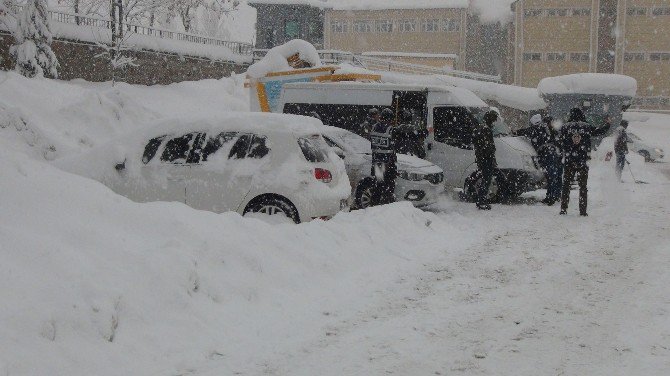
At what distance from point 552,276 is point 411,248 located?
1.90 meters

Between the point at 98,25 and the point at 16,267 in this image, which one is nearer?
the point at 16,267

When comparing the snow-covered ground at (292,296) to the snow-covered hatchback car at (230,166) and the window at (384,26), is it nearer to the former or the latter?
the snow-covered hatchback car at (230,166)

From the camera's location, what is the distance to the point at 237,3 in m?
40.8

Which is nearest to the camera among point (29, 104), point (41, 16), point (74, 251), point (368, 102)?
point (74, 251)

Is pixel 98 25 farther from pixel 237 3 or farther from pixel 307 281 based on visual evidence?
pixel 307 281

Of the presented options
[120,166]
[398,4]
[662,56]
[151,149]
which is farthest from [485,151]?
[398,4]

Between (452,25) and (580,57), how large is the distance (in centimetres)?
1298

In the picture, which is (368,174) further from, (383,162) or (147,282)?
(147,282)

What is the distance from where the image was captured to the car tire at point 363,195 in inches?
467

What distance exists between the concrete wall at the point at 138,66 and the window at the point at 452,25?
97.2 feet

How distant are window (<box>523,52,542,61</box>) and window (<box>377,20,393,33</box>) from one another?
14.2 m

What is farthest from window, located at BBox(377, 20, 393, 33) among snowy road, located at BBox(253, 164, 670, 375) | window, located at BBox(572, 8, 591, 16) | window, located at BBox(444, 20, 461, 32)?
snowy road, located at BBox(253, 164, 670, 375)

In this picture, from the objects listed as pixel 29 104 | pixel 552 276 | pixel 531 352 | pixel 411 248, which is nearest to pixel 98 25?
pixel 29 104

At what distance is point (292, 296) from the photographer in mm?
6031
